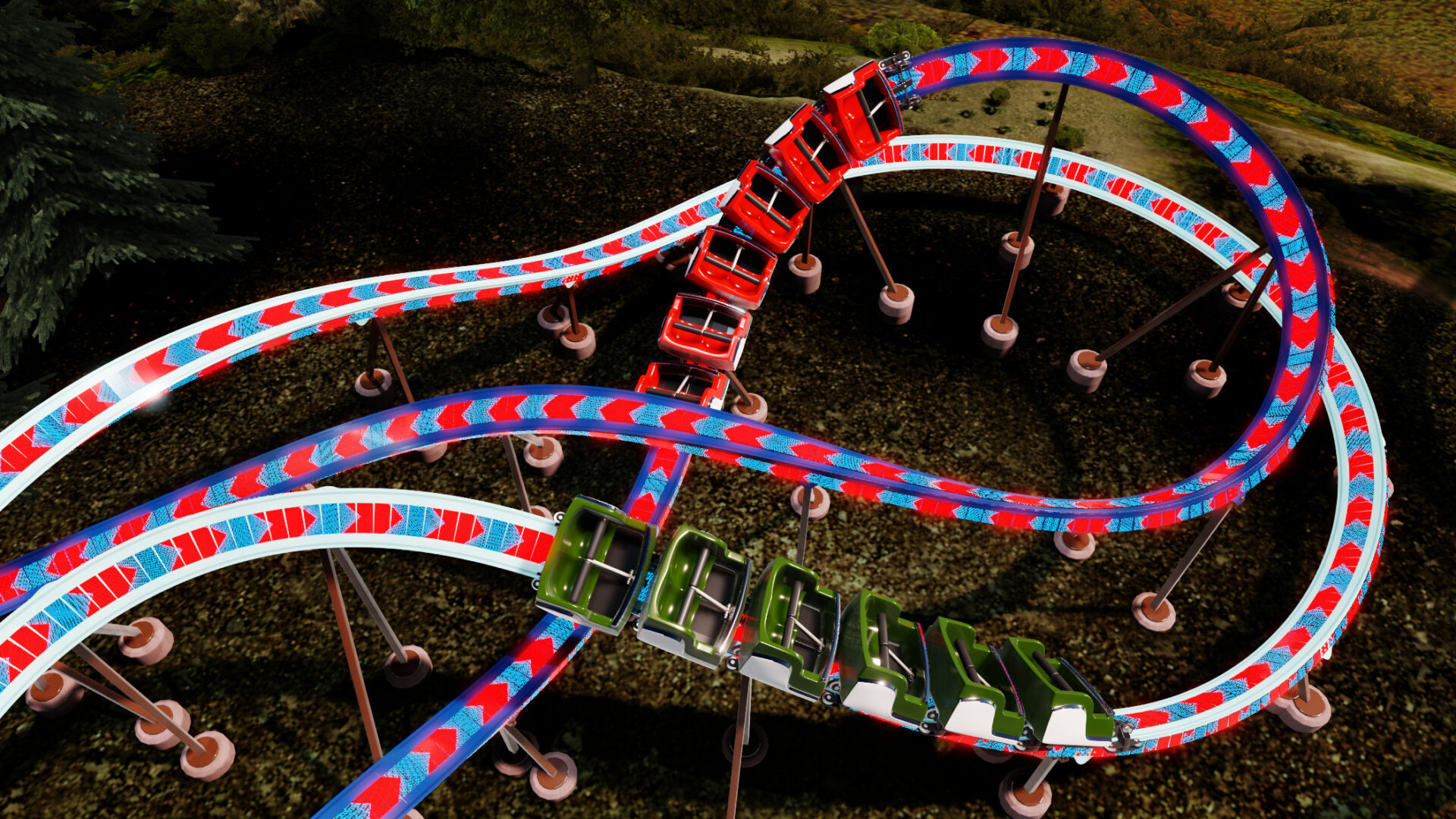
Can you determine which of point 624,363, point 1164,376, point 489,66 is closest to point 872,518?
point 624,363

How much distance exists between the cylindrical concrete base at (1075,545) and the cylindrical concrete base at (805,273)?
6.14 meters

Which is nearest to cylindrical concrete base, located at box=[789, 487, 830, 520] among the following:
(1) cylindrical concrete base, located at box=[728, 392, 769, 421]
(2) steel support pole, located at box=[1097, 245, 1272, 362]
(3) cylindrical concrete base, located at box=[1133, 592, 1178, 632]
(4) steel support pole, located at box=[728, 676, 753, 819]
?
(1) cylindrical concrete base, located at box=[728, 392, 769, 421]

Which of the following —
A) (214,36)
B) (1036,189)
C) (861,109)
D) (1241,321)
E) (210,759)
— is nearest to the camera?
(210,759)

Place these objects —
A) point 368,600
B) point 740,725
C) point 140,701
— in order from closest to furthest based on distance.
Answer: point 740,725, point 368,600, point 140,701

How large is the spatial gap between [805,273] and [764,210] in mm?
2957

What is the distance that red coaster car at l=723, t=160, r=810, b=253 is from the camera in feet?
34.7

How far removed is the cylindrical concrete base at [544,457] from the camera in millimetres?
11062

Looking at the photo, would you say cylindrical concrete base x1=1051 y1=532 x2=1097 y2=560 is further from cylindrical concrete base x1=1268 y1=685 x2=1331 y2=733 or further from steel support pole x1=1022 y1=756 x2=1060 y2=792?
steel support pole x1=1022 y1=756 x2=1060 y2=792

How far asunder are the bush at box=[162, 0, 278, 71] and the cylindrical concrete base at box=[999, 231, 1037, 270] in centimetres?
2009

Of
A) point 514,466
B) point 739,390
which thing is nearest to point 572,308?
point 739,390

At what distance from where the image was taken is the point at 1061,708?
6211 millimetres

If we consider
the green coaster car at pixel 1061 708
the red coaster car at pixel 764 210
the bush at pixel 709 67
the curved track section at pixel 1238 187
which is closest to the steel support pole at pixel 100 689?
the green coaster car at pixel 1061 708

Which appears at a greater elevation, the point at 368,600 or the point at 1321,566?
the point at 1321,566

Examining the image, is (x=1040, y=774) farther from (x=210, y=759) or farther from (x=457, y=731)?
(x=210, y=759)
